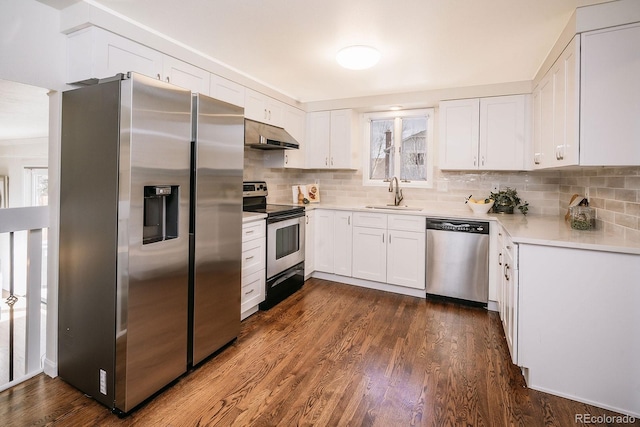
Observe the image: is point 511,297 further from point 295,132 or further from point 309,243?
point 295,132

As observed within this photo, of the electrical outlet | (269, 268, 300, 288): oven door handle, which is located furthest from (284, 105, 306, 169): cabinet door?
the electrical outlet

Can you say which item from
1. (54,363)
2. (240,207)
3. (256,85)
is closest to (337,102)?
(256,85)

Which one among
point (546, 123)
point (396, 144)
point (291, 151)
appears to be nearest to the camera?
point (546, 123)

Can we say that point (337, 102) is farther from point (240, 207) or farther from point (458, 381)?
point (458, 381)

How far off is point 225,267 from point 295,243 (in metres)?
1.40

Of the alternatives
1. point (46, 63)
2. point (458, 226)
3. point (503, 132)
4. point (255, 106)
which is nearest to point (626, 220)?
point (458, 226)

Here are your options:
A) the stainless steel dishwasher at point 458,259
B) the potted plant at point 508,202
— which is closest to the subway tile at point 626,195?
the stainless steel dishwasher at point 458,259

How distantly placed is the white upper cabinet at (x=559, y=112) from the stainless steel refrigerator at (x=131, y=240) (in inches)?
90.1

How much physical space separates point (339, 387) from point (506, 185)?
2975 mm

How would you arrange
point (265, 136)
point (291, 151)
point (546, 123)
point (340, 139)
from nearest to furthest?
point (546, 123)
point (265, 136)
point (291, 151)
point (340, 139)

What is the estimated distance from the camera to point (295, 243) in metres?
3.66

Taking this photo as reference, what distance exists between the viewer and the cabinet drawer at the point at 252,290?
2.86 meters

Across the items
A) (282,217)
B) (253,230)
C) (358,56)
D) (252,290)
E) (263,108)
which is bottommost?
(252,290)

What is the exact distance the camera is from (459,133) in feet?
11.8
